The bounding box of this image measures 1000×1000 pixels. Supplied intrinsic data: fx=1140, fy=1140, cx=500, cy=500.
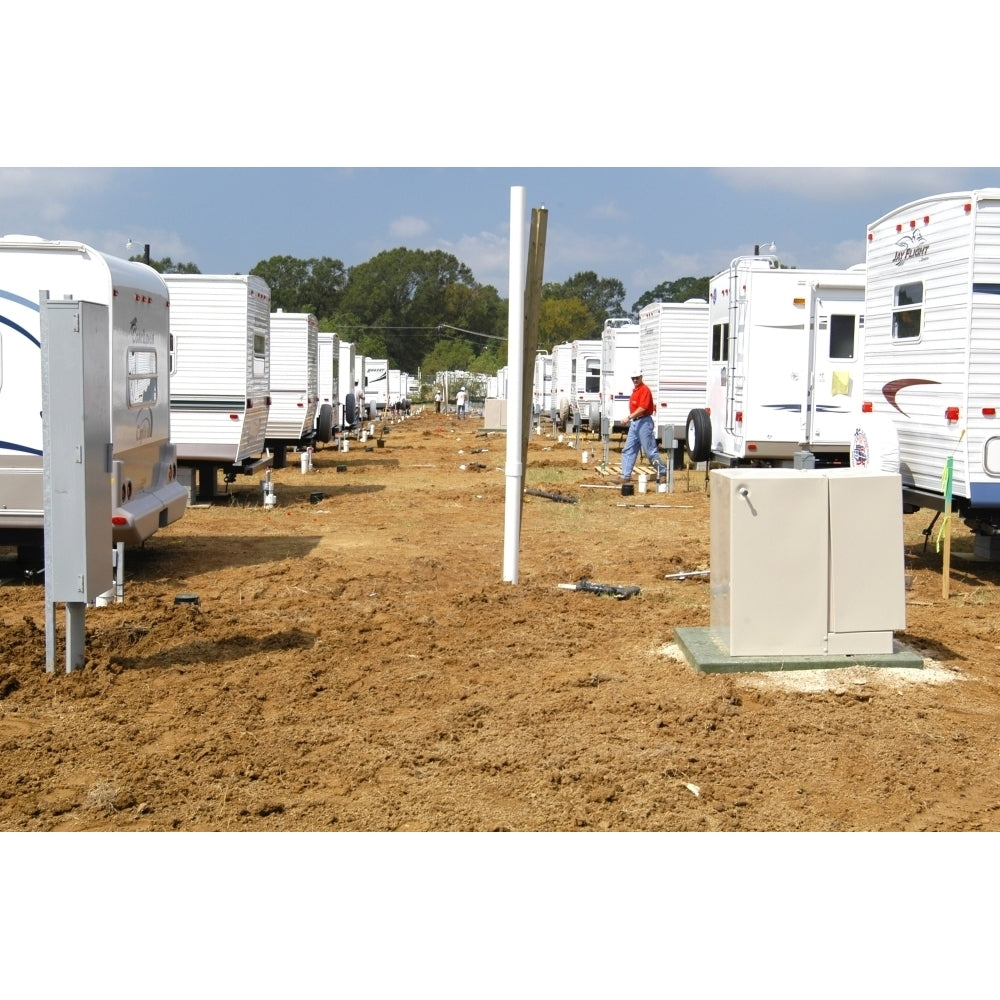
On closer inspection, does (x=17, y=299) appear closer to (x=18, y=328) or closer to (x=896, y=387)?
(x=18, y=328)

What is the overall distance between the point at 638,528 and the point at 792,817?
893cm

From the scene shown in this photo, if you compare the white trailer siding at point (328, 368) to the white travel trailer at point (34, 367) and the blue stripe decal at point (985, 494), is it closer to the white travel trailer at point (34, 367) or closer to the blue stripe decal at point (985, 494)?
the white travel trailer at point (34, 367)

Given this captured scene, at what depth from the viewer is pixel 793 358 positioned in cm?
1534

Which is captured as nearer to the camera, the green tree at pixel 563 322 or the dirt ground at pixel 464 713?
the dirt ground at pixel 464 713

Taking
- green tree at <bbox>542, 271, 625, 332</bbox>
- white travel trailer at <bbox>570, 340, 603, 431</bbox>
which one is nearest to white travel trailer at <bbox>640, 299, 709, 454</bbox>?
white travel trailer at <bbox>570, 340, 603, 431</bbox>

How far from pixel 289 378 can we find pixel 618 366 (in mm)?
9351

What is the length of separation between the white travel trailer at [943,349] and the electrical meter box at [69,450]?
6.76 m

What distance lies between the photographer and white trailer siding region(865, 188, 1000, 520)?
30.5 feet

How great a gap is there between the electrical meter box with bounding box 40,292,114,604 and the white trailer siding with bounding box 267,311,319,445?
46.6ft

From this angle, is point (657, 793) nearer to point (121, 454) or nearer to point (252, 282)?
point (121, 454)

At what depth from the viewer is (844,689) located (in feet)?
20.6

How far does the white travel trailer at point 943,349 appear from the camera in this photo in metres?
9.30

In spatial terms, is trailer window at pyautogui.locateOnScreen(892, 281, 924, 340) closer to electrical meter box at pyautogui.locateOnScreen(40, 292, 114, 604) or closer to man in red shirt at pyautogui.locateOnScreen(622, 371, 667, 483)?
electrical meter box at pyautogui.locateOnScreen(40, 292, 114, 604)

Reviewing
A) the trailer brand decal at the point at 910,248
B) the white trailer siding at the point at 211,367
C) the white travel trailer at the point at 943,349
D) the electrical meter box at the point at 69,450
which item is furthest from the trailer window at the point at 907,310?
the white trailer siding at the point at 211,367
